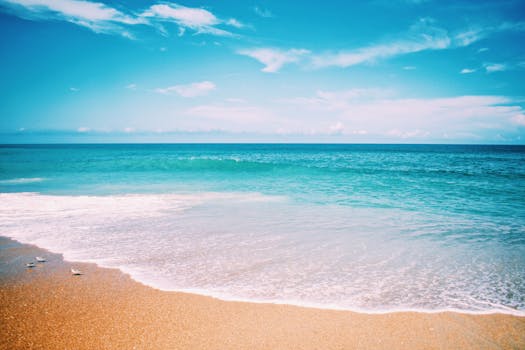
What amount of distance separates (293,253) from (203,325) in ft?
8.68

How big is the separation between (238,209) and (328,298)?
18.9 feet

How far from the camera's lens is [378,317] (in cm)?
351

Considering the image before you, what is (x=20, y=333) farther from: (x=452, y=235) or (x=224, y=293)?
(x=452, y=235)

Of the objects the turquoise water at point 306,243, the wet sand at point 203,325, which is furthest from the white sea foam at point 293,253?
the wet sand at point 203,325

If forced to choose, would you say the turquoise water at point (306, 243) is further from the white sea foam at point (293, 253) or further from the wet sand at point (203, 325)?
the wet sand at point (203, 325)

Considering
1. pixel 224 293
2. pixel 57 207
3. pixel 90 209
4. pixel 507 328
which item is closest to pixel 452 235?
pixel 507 328

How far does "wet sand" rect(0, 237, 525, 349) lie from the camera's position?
119 inches

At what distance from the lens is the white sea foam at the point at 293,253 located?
13.3ft

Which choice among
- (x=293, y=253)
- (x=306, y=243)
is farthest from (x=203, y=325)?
(x=306, y=243)

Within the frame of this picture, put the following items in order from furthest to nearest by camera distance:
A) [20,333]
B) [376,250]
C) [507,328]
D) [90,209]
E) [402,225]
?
1. [90,209]
2. [402,225]
3. [376,250]
4. [507,328]
5. [20,333]

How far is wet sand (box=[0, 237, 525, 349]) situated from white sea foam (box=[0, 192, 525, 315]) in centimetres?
24

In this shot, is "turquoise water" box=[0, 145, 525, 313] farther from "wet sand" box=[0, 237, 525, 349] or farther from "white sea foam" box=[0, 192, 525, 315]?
"wet sand" box=[0, 237, 525, 349]

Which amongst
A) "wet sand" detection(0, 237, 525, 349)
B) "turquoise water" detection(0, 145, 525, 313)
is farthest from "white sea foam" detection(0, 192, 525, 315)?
"wet sand" detection(0, 237, 525, 349)

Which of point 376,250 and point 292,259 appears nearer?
point 292,259
